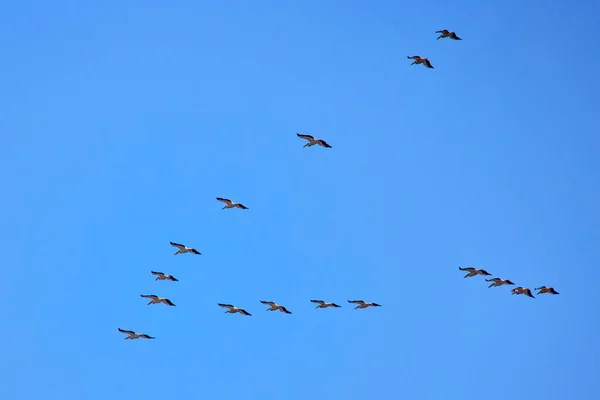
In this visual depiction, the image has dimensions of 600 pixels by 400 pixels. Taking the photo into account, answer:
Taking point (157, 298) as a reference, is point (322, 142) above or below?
above

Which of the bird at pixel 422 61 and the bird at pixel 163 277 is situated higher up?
the bird at pixel 422 61

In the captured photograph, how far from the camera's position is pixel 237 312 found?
154250 millimetres

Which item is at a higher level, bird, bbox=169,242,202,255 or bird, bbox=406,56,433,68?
bird, bbox=406,56,433,68

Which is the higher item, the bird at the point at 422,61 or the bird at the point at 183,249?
the bird at the point at 422,61

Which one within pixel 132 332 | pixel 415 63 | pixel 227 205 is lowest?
pixel 132 332

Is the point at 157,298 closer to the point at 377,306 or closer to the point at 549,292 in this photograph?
the point at 377,306

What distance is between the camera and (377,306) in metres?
155

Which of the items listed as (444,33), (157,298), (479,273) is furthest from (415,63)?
(157,298)

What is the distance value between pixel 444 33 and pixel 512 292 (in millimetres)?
22557

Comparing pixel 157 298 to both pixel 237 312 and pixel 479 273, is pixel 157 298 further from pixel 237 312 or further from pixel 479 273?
pixel 479 273

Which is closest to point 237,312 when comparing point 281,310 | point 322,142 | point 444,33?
point 281,310

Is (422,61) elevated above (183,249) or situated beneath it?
elevated above

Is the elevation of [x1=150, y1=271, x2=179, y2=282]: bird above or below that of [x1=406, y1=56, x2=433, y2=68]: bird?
below

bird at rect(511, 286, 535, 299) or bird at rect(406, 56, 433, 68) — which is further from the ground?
bird at rect(406, 56, 433, 68)
